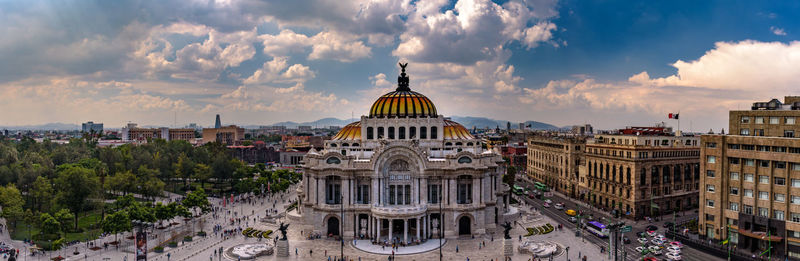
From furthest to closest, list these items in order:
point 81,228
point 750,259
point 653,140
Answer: point 653,140
point 81,228
point 750,259

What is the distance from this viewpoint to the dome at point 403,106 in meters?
82.8

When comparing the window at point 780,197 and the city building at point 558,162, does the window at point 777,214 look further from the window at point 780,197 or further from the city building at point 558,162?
the city building at point 558,162

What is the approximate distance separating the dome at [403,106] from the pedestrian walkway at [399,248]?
75.0 ft

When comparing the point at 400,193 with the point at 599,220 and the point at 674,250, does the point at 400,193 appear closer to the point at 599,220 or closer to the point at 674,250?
the point at 599,220

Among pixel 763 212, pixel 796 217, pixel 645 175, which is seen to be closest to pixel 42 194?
pixel 645 175

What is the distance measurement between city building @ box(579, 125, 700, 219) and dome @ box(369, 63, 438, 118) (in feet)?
111

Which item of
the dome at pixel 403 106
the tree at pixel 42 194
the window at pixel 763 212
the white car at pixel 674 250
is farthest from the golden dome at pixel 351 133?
the window at pixel 763 212

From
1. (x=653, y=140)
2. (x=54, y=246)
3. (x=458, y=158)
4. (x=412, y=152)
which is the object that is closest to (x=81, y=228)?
(x=54, y=246)

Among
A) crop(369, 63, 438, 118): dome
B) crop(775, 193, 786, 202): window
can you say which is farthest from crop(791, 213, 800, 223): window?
crop(369, 63, 438, 118): dome

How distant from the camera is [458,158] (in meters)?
70.3

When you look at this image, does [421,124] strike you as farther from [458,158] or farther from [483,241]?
[483,241]

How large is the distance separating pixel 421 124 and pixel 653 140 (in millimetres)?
48762

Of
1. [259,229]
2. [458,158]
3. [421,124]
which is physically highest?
[421,124]

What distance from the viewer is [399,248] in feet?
213
